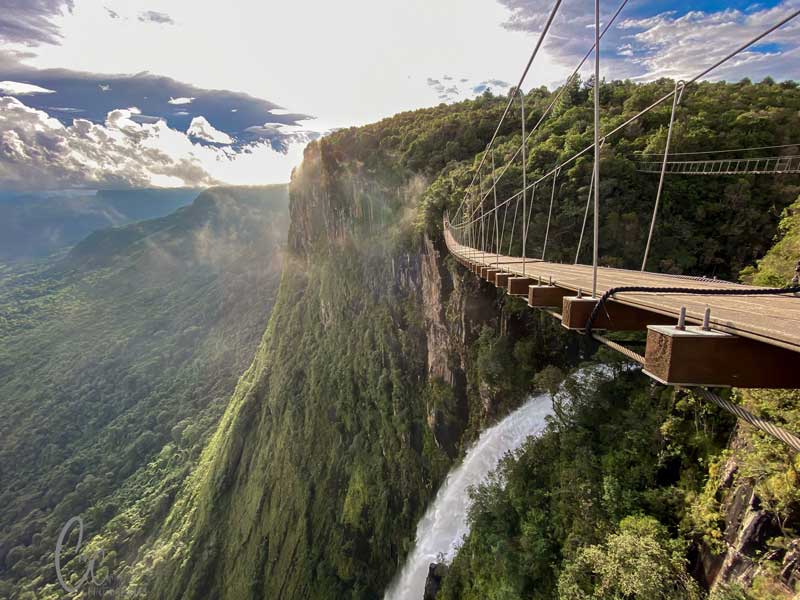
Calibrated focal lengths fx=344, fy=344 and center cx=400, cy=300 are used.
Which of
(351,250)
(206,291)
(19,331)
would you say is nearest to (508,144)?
(351,250)

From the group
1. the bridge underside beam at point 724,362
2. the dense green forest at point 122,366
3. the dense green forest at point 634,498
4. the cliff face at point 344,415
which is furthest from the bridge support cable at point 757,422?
the dense green forest at point 122,366

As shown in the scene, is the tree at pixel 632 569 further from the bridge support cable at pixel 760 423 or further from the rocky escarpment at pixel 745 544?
the bridge support cable at pixel 760 423

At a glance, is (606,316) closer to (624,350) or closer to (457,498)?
(624,350)

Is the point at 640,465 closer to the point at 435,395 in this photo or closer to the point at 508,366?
the point at 508,366

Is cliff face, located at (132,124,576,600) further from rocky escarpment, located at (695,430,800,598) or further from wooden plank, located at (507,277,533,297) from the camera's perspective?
wooden plank, located at (507,277,533,297)

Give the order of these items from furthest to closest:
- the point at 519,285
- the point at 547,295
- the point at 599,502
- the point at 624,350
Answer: the point at 599,502, the point at 519,285, the point at 547,295, the point at 624,350

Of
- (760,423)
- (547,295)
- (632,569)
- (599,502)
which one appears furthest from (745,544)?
(760,423)
